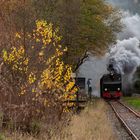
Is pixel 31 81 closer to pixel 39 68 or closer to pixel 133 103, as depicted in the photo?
pixel 39 68

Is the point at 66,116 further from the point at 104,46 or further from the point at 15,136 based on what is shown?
the point at 104,46

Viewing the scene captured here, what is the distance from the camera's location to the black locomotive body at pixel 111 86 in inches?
1998

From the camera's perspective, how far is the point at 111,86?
51438 mm

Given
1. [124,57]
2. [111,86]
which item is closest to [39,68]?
[111,86]

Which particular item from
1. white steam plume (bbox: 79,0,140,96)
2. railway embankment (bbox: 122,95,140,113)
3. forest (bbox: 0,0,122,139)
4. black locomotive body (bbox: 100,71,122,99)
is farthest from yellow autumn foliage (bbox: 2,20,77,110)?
white steam plume (bbox: 79,0,140,96)

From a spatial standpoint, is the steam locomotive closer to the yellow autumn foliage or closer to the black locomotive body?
the black locomotive body

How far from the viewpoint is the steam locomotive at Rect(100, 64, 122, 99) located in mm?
50750

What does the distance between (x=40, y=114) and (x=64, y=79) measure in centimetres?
140

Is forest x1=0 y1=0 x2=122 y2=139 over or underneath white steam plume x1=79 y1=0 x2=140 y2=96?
underneath

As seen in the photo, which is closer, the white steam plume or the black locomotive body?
the black locomotive body

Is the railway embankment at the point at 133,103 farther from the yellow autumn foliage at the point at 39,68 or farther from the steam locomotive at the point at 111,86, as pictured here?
the yellow autumn foliage at the point at 39,68

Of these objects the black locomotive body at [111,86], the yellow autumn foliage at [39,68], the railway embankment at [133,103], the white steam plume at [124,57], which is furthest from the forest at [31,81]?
the white steam plume at [124,57]

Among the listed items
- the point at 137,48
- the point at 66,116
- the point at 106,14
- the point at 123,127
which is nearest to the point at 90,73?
the point at 137,48

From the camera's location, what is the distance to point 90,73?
81.3 meters
